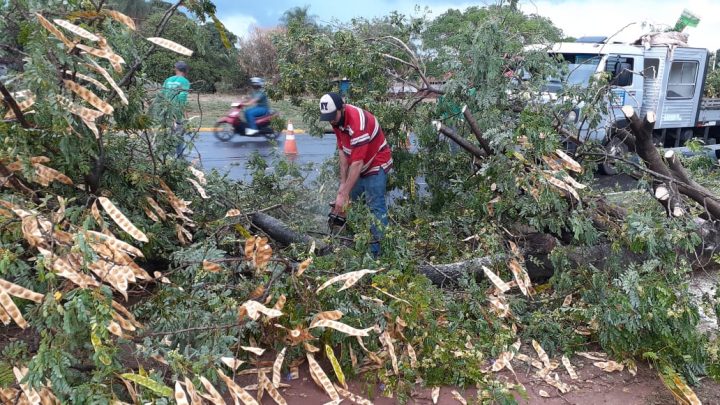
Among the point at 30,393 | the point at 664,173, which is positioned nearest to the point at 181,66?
the point at 30,393

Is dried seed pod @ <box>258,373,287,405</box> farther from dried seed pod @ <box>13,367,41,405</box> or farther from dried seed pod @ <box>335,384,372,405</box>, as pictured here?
dried seed pod @ <box>13,367,41,405</box>

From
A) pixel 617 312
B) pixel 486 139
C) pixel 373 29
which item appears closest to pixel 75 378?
pixel 617 312

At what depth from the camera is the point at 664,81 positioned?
10.2 meters

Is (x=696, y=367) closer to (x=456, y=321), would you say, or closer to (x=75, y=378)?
(x=456, y=321)

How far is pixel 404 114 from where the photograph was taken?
5.22 metres

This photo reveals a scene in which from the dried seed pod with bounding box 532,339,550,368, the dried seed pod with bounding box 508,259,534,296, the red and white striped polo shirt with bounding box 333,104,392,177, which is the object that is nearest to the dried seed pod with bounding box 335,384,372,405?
the dried seed pod with bounding box 532,339,550,368

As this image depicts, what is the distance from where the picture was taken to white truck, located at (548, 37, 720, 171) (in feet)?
30.2

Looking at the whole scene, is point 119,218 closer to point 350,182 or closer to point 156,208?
point 156,208

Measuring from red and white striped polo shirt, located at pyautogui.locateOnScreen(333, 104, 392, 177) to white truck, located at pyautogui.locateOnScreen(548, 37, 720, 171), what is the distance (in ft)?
17.4

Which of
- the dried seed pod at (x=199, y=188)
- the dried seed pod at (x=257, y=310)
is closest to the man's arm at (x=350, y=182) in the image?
the dried seed pod at (x=199, y=188)

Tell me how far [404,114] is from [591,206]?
199cm

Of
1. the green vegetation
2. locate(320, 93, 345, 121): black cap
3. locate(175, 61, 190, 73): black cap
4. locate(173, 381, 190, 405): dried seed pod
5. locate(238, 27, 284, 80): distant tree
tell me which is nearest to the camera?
locate(173, 381, 190, 405): dried seed pod

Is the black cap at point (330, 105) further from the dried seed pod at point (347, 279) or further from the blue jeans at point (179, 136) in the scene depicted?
the dried seed pod at point (347, 279)

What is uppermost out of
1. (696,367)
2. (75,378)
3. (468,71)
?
(468,71)
